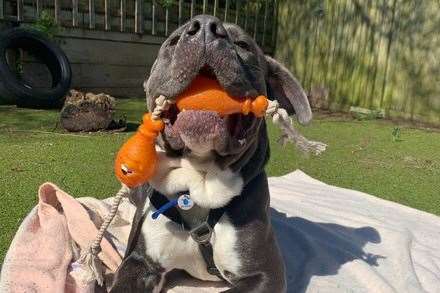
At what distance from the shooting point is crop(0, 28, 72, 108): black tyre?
21.2 ft

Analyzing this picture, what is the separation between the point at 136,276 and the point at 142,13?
683 centimetres

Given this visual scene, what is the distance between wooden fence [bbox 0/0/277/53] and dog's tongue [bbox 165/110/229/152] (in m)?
6.01

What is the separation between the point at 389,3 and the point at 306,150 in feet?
22.9

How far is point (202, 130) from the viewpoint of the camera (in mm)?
1781

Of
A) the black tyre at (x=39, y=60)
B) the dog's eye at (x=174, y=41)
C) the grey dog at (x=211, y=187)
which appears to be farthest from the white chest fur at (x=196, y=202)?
the black tyre at (x=39, y=60)

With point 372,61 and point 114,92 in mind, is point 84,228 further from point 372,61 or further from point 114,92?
point 372,61

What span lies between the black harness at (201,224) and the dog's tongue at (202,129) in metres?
0.32

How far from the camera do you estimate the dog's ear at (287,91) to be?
87.2 inches

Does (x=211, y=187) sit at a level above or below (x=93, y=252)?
above

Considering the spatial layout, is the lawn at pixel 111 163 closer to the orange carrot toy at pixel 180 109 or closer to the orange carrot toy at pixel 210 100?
the orange carrot toy at pixel 180 109

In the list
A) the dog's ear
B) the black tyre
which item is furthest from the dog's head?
the black tyre

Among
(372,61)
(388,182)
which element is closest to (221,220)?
(388,182)

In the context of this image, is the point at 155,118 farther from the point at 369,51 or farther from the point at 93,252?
the point at 369,51

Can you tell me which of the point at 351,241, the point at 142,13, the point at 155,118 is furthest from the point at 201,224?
the point at 142,13
